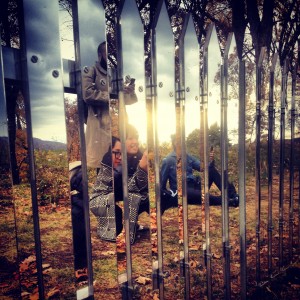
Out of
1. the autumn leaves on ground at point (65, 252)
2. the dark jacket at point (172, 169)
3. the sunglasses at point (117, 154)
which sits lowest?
the autumn leaves on ground at point (65, 252)

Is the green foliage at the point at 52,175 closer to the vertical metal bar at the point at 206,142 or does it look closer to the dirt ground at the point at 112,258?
the dirt ground at the point at 112,258

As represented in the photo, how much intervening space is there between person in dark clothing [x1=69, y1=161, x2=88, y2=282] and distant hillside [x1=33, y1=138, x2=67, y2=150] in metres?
0.11

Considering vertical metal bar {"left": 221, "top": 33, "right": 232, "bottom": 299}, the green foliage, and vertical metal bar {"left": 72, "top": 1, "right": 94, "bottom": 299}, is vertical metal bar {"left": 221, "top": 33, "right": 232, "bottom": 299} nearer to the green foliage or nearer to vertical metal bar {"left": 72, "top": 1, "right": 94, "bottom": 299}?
vertical metal bar {"left": 72, "top": 1, "right": 94, "bottom": 299}

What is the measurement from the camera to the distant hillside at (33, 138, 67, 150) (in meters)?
1.25

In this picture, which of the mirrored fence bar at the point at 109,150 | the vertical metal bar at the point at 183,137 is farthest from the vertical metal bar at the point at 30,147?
the vertical metal bar at the point at 183,137

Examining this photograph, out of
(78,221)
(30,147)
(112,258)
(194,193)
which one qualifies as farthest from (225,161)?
(30,147)

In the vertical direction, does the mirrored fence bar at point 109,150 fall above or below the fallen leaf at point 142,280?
above

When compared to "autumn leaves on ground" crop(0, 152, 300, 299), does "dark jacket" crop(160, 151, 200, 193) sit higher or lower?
higher

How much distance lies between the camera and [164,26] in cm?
166

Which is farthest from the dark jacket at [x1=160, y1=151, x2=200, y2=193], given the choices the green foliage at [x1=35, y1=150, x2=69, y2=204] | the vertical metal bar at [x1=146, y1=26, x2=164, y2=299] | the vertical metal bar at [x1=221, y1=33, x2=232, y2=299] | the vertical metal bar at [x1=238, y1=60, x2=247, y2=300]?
the green foliage at [x1=35, y1=150, x2=69, y2=204]

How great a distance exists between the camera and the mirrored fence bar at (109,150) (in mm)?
1247

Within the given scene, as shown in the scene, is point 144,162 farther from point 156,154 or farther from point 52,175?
point 52,175

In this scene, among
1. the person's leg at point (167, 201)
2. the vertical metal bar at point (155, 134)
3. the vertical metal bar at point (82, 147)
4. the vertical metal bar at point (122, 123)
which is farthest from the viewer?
the person's leg at point (167, 201)

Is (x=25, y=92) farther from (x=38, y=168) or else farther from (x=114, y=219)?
(x=114, y=219)
